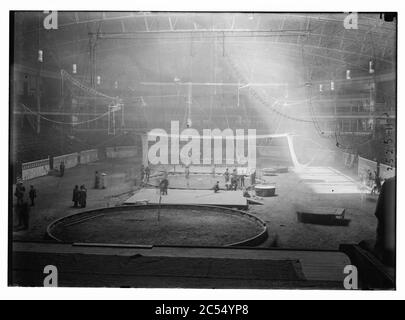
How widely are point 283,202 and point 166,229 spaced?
9.13 feet

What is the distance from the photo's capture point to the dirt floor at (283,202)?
8.70 m

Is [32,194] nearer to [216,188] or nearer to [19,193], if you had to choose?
[19,193]

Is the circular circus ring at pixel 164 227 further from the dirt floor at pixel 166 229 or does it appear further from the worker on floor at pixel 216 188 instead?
the worker on floor at pixel 216 188

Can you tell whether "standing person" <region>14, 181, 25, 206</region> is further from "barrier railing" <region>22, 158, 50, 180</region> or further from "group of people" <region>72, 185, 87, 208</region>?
"group of people" <region>72, 185, 87, 208</region>

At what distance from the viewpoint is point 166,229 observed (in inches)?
354

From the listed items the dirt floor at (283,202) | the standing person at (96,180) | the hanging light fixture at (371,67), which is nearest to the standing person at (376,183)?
the dirt floor at (283,202)

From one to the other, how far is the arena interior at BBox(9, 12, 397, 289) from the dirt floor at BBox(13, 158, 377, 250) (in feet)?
0.11

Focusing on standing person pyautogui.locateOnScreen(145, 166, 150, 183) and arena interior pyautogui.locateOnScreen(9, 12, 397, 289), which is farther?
standing person pyautogui.locateOnScreen(145, 166, 150, 183)

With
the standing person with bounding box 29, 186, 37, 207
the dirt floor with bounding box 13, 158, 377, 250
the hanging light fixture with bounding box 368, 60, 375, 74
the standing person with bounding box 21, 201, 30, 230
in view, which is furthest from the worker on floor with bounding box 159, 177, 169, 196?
the hanging light fixture with bounding box 368, 60, 375, 74

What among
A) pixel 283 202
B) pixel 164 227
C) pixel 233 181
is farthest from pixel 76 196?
pixel 283 202

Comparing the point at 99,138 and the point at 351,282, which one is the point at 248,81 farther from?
the point at 351,282

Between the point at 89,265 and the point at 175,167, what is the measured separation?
9.37 feet

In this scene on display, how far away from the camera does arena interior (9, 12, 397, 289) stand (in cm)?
830
